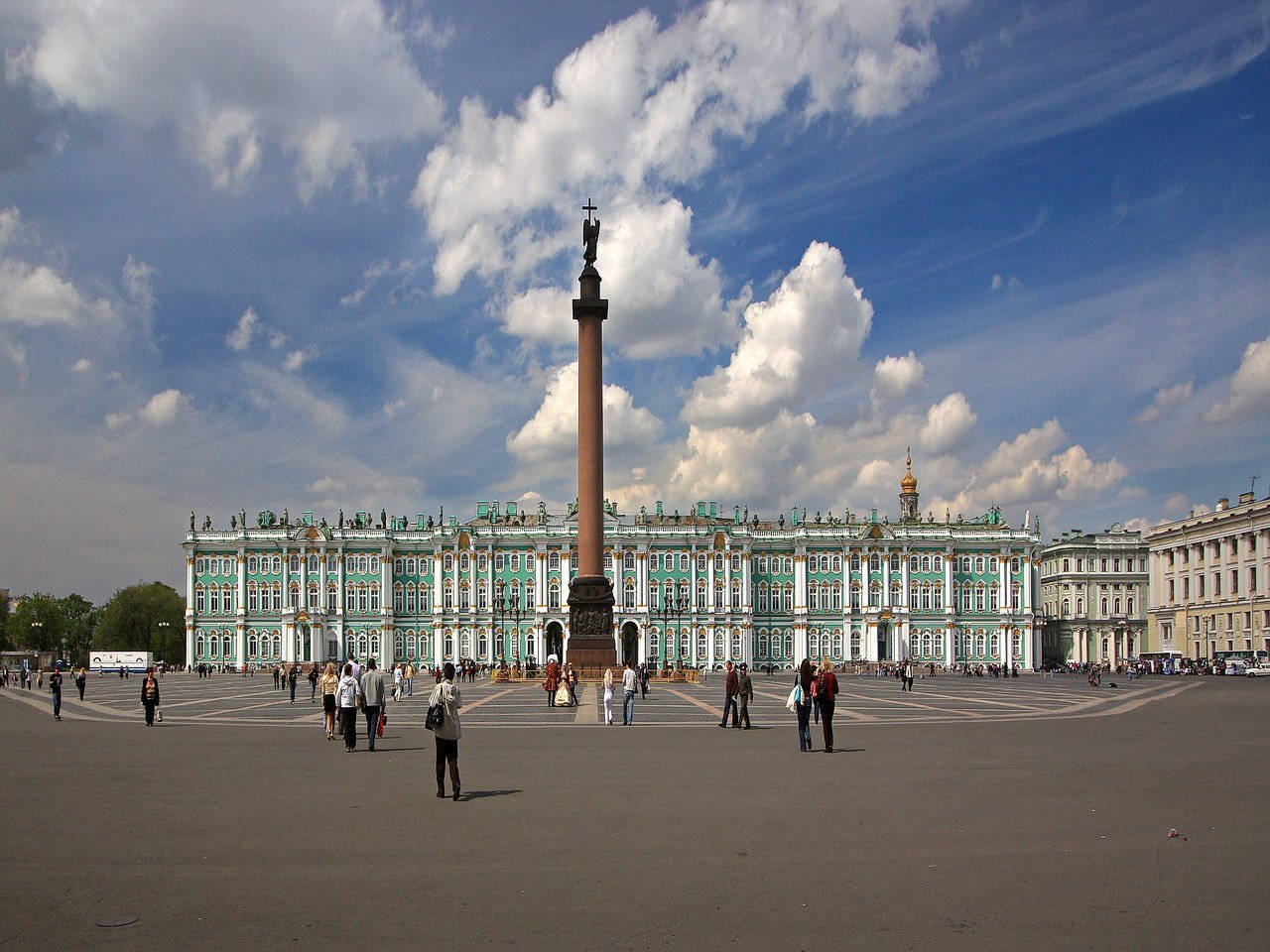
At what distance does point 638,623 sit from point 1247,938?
96.8m

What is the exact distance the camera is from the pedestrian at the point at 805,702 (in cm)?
2097

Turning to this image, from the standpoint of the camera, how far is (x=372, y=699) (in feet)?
73.7

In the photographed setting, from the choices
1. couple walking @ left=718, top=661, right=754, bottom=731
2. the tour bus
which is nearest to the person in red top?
couple walking @ left=718, top=661, right=754, bottom=731

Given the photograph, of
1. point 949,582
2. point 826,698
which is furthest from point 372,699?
point 949,582

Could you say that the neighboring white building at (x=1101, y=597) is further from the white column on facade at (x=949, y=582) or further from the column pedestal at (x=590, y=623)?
the column pedestal at (x=590, y=623)

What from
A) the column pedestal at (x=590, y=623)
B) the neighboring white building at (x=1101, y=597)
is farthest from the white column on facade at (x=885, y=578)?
the column pedestal at (x=590, y=623)

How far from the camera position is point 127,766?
63.1 feet

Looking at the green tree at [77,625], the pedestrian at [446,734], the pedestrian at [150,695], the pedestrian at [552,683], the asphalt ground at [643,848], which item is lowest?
the green tree at [77,625]

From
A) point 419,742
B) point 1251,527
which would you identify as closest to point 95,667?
point 419,742

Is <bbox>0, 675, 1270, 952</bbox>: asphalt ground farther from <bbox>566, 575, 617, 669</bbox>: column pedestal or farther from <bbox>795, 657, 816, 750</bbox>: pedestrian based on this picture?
<bbox>566, 575, 617, 669</bbox>: column pedestal

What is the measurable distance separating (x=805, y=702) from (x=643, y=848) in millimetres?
9809

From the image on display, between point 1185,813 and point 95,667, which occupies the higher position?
point 1185,813

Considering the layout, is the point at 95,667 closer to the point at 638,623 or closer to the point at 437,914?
the point at 638,623

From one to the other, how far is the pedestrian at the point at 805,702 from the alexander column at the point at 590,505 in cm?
3469
